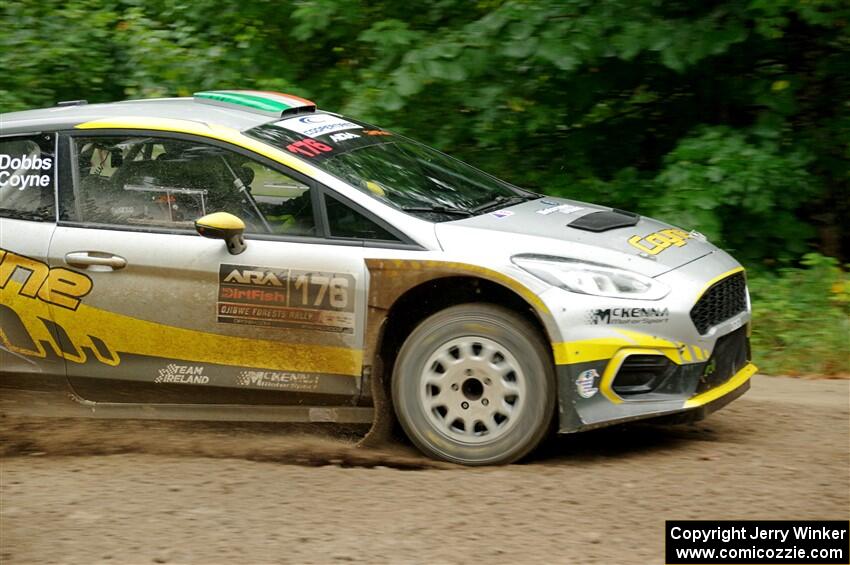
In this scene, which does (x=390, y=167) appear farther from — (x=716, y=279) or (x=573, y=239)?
(x=716, y=279)

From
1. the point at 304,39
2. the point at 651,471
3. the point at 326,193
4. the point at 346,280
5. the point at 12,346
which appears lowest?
the point at 651,471

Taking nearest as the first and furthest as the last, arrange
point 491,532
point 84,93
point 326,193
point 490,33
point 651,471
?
point 491,532
point 651,471
point 326,193
point 490,33
point 84,93

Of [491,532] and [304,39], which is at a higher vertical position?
[304,39]

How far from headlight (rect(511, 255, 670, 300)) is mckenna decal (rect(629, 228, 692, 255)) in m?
0.30

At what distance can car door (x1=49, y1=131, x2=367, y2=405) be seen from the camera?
18.1 feet

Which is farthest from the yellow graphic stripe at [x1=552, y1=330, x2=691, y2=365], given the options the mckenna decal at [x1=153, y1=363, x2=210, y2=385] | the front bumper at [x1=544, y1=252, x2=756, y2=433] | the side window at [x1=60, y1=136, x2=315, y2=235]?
the mckenna decal at [x1=153, y1=363, x2=210, y2=385]

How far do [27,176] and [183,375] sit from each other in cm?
134

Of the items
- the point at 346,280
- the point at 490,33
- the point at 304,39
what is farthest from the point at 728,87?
the point at 346,280

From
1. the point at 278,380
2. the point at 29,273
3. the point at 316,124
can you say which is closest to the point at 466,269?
the point at 278,380

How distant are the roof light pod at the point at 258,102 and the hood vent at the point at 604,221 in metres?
1.70

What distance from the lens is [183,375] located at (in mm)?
5738

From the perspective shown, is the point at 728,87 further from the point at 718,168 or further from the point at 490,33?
the point at 490,33

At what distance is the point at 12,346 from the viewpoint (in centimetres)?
595

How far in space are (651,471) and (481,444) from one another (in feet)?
2.48
